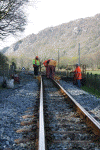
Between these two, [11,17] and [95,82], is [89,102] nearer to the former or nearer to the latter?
[95,82]

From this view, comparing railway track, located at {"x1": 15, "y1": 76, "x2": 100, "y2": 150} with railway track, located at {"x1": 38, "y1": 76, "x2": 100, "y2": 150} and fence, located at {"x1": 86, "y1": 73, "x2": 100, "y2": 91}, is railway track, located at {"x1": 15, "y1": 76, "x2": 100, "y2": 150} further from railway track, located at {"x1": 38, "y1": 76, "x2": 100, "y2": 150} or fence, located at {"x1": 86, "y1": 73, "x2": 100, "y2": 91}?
fence, located at {"x1": 86, "y1": 73, "x2": 100, "y2": 91}

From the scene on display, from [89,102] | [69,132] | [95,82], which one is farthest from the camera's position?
[95,82]

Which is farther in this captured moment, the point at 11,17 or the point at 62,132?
the point at 11,17

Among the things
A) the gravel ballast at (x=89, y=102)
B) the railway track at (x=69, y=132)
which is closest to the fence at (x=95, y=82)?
the gravel ballast at (x=89, y=102)

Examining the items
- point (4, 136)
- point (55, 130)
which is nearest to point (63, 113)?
point (55, 130)

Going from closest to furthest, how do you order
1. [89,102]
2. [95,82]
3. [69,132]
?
1. [69,132]
2. [89,102]
3. [95,82]

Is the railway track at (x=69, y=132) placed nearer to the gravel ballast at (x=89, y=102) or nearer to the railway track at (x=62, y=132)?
the railway track at (x=62, y=132)

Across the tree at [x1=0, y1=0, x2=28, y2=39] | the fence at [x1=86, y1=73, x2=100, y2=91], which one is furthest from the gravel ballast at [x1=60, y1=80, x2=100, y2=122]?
the tree at [x1=0, y1=0, x2=28, y2=39]

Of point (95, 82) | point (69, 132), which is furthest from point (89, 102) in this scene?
point (95, 82)

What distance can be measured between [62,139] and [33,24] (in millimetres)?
18741

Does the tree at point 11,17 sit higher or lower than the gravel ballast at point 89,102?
higher

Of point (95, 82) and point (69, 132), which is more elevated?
point (95, 82)

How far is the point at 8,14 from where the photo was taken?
19.8 metres

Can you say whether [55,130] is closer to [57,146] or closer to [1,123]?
[57,146]
